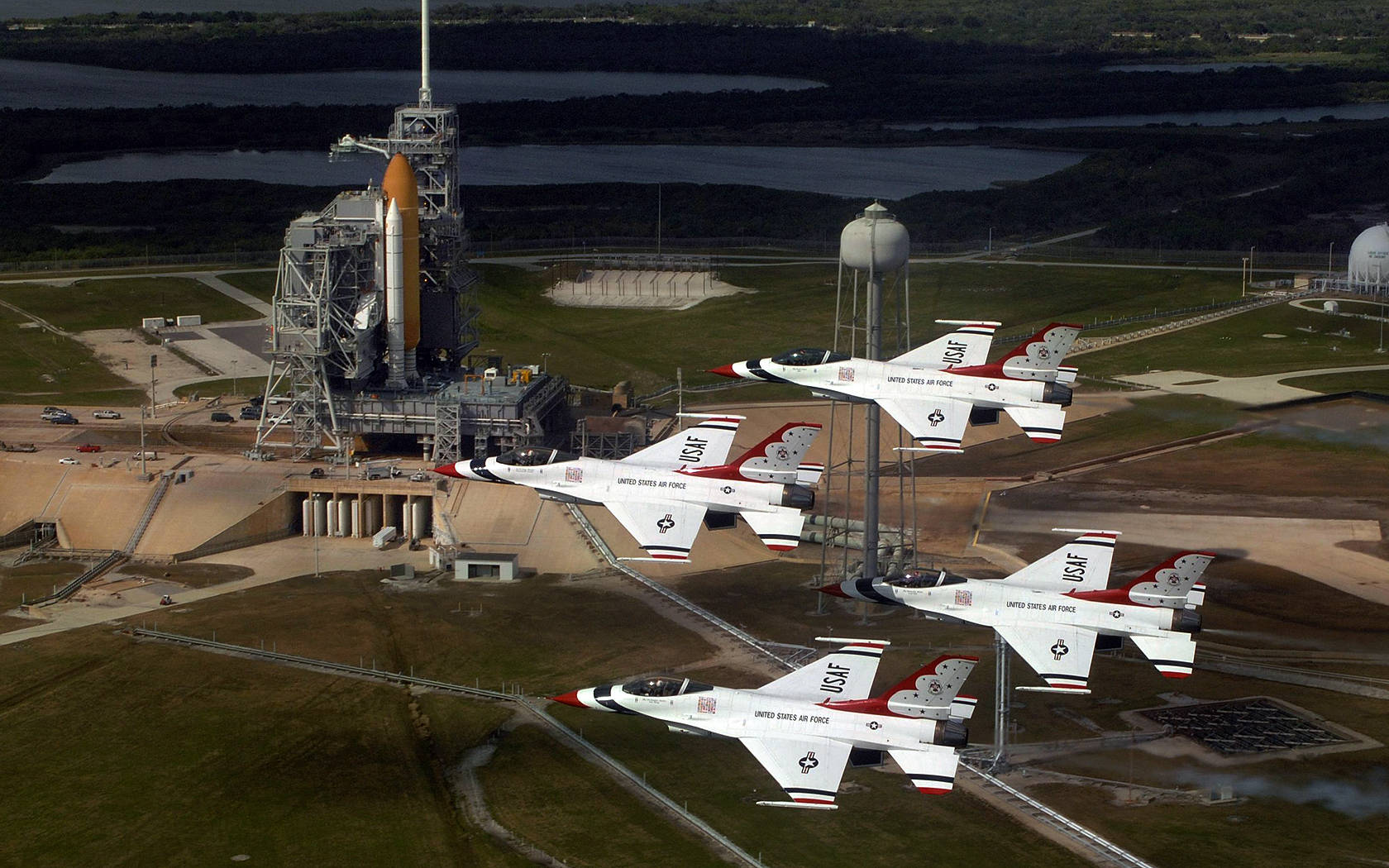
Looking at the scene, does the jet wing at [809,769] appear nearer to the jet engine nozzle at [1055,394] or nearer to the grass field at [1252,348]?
the jet engine nozzle at [1055,394]

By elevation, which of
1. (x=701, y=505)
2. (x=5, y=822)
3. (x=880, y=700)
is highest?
(x=701, y=505)

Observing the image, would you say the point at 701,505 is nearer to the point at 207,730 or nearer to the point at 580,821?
the point at 580,821

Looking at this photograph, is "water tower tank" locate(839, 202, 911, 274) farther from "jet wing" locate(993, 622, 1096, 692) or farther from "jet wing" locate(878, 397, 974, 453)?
"jet wing" locate(993, 622, 1096, 692)

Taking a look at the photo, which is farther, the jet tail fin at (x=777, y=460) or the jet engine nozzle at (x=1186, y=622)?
the jet tail fin at (x=777, y=460)

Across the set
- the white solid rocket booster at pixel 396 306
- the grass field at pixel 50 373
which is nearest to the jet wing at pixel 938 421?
the white solid rocket booster at pixel 396 306

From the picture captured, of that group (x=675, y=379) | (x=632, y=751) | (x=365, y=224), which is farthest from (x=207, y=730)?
(x=675, y=379)

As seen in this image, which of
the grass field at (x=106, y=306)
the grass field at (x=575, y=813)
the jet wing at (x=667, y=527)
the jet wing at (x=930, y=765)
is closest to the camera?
the jet wing at (x=930, y=765)

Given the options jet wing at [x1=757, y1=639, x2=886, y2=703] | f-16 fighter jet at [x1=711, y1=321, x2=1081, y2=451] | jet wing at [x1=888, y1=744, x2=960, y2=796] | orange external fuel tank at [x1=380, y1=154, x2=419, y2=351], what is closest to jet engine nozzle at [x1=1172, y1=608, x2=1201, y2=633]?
f-16 fighter jet at [x1=711, y1=321, x2=1081, y2=451]
